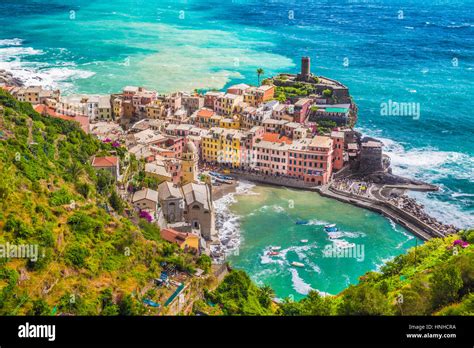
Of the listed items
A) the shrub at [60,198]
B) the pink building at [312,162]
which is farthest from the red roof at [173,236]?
the pink building at [312,162]

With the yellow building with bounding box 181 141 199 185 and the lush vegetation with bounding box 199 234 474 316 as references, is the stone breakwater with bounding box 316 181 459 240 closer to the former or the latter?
the lush vegetation with bounding box 199 234 474 316

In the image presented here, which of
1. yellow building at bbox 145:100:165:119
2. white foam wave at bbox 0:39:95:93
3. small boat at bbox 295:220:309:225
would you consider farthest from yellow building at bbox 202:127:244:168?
white foam wave at bbox 0:39:95:93

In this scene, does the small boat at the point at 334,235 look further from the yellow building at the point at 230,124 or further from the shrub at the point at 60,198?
the shrub at the point at 60,198

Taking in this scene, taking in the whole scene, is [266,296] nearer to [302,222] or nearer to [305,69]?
[302,222]

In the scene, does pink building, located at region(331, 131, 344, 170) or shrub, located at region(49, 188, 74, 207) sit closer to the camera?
shrub, located at region(49, 188, 74, 207)

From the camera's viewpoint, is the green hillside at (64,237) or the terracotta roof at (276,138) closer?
the green hillside at (64,237)

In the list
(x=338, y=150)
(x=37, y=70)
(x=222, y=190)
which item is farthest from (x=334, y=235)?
(x=37, y=70)
